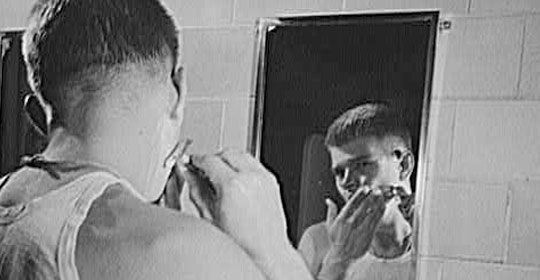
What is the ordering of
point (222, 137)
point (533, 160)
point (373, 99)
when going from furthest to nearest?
point (222, 137) → point (373, 99) → point (533, 160)

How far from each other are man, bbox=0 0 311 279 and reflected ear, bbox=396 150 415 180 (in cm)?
20

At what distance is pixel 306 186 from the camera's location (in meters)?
1.55

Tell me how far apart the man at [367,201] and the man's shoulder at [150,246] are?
11 centimetres

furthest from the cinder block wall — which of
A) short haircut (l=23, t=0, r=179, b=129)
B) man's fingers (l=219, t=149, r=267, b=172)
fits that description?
short haircut (l=23, t=0, r=179, b=129)

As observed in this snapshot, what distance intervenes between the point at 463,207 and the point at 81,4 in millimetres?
720

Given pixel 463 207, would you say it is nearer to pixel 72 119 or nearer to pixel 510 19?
pixel 510 19

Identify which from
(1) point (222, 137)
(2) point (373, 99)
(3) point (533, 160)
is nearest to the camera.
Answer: (3) point (533, 160)

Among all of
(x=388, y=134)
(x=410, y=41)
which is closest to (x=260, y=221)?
(x=388, y=134)

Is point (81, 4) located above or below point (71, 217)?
above

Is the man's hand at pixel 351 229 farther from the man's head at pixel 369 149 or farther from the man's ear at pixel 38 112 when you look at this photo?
the man's ear at pixel 38 112

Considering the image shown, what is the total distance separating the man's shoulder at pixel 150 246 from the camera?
5.04 ft

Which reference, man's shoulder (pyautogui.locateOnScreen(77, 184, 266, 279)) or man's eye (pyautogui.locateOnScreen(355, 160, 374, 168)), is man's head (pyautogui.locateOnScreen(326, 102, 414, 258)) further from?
man's shoulder (pyautogui.locateOnScreen(77, 184, 266, 279))

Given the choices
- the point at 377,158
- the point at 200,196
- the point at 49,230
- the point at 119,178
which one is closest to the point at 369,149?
the point at 377,158

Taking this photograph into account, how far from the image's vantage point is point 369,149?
4.93 ft
